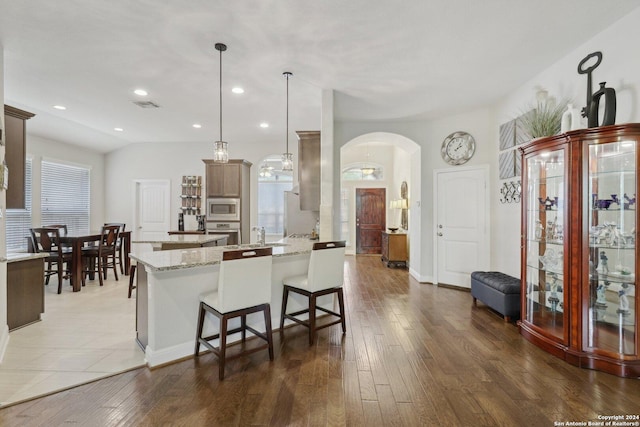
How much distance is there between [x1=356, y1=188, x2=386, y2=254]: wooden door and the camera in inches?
350

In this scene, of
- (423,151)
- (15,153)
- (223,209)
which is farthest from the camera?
(223,209)

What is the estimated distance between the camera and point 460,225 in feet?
16.5

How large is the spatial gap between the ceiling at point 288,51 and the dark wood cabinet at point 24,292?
2.22 metres

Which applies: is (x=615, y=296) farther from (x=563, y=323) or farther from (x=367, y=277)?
(x=367, y=277)

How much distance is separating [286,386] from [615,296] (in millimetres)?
2703

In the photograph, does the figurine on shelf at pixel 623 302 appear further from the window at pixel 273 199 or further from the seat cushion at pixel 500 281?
the window at pixel 273 199

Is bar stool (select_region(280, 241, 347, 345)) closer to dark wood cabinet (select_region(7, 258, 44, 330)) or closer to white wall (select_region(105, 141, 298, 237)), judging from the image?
dark wood cabinet (select_region(7, 258, 44, 330))

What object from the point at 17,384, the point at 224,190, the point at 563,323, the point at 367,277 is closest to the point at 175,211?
the point at 224,190

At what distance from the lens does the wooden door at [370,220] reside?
8.88 metres

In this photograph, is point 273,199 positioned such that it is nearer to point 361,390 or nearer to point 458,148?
point 458,148

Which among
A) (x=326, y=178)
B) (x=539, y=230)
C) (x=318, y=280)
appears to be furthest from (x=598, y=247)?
(x=326, y=178)

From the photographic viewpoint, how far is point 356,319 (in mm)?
3631

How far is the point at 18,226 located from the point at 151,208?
2381 millimetres

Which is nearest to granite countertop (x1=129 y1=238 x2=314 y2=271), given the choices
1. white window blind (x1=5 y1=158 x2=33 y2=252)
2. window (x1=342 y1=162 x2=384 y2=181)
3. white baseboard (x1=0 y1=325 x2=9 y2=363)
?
white baseboard (x1=0 y1=325 x2=9 y2=363)
